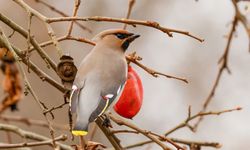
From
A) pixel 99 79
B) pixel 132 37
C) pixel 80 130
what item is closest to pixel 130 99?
pixel 99 79

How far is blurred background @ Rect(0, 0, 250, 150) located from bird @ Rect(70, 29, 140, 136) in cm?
720

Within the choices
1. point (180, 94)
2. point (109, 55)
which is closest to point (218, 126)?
point (180, 94)

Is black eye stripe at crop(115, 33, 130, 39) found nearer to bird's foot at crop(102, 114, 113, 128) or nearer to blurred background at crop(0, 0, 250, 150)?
bird's foot at crop(102, 114, 113, 128)

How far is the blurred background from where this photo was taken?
1126 cm

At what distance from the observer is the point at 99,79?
292 cm

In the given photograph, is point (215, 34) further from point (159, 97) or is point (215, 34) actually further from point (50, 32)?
point (50, 32)

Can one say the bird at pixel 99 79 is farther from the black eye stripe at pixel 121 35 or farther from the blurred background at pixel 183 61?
the blurred background at pixel 183 61

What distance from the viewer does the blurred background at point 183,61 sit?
11258 mm

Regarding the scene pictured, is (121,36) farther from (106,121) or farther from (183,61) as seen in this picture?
(183,61)

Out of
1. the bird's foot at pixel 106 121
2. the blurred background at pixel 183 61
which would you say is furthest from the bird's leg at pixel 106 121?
the blurred background at pixel 183 61

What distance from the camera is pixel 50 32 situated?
282 cm

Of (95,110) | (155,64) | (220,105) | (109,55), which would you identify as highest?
(155,64)

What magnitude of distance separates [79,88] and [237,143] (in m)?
8.78

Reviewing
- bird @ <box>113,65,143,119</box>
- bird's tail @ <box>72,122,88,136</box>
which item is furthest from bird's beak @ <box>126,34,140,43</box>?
bird's tail @ <box>72,122,88,136</box>
